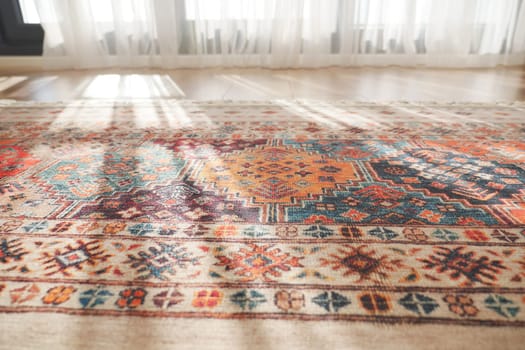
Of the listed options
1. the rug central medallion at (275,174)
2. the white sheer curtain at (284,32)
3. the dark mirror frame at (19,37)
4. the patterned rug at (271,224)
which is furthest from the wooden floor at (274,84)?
the rug central medallion at (275,174)

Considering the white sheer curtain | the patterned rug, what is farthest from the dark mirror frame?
the patterned rug

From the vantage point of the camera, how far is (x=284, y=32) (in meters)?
3.35

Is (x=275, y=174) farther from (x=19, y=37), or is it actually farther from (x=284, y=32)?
(x=19, y=37)

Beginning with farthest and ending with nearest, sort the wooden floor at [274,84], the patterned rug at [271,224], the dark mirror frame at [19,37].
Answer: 1. the dark mirror frame at [19,37]
2. the wooden floor at [274,84]
3. the patterned rug at [271,224]

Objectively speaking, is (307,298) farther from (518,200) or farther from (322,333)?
(518,200)

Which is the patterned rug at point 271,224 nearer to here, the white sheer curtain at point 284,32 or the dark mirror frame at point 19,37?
the white sheer curtain at point 284,32

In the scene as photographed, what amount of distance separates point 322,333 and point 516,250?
0.50 m

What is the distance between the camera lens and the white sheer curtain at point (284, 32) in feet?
10.8

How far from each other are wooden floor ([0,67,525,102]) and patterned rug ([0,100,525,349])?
65 centimetres

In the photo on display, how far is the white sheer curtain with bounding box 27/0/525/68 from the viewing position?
3283 millimetres

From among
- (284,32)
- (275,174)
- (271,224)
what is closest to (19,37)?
(284,32)

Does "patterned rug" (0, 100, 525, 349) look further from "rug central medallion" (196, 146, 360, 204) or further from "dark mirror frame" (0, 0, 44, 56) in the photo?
"dark mirror frame" (0, 0, 44, 56)

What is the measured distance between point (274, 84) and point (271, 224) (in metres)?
1.96

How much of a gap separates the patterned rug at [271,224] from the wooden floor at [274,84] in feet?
2.14
